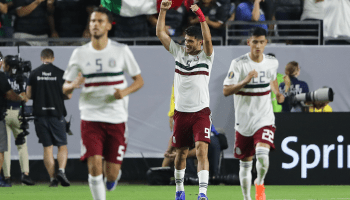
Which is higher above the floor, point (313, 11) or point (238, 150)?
point (313, 11)

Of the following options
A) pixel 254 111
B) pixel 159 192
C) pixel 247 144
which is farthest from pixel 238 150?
pixel 159 192

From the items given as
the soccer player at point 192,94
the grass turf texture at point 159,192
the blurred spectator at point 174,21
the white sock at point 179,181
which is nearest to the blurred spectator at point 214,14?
the blurred spectator at point 174,21

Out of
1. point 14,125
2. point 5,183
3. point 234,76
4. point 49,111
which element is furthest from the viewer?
point 14,125

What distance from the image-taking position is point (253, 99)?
7.38 meters

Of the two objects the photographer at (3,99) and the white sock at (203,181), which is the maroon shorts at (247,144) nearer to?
the white sock at (203,181)

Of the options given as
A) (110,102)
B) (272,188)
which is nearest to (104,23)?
(110,102)

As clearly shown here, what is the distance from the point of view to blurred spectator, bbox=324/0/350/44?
41.8ft

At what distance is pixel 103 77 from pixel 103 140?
678 millimetres

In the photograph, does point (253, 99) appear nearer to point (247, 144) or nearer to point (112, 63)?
point (247, 144)

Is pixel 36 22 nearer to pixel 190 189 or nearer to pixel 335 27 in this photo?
pixel 190 189

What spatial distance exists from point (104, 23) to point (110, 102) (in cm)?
83

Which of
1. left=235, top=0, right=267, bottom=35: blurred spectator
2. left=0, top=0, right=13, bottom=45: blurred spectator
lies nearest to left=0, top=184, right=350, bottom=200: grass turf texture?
left=0, top=0, right=13, bottom=45: blurred spectator

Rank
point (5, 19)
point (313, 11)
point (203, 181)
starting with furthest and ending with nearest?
1. point (313, 11)
2. point (5, 19)
3. point (203, 181)

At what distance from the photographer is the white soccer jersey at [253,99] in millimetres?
7340
